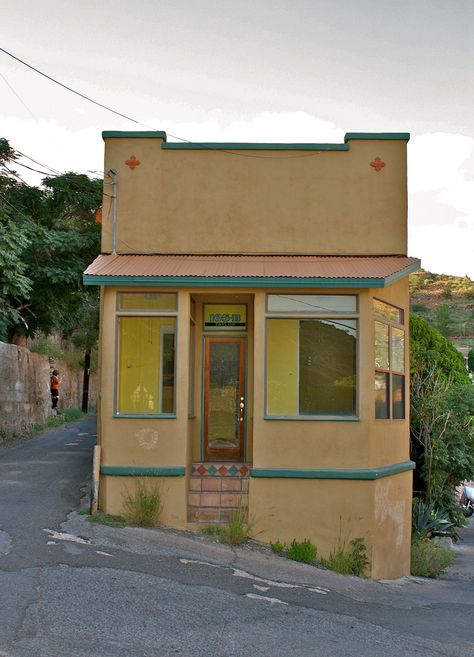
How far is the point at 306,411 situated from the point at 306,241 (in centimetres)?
284

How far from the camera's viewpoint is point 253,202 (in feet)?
44.4

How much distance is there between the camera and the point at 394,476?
1315 centimetres

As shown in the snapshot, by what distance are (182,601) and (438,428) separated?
8856 mm

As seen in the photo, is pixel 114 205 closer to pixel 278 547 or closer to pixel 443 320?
pixel 278 547

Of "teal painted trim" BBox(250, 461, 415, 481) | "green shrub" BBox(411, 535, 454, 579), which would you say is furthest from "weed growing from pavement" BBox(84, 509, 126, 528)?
"green shrub" BBox(411, 535, 454, 579)

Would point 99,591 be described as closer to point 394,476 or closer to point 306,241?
point 394,476

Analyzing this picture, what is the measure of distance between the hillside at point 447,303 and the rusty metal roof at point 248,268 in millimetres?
60798

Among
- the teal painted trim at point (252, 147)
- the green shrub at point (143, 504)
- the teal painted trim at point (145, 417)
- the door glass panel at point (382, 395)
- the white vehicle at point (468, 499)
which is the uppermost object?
the teal painted trim at point (252, 147)

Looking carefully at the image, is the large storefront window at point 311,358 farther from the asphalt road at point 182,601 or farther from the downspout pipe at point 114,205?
the downspout pipe at point 114,205

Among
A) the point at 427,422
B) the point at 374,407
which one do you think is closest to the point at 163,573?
the point at 374,407

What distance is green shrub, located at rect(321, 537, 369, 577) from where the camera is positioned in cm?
1197

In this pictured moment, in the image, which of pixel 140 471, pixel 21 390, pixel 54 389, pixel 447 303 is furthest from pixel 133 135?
pixel 447 303

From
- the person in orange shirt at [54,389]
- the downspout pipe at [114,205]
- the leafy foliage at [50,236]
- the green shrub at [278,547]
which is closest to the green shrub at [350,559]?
the green shrub at [278,547]

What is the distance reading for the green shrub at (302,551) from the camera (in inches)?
468
